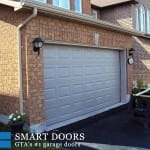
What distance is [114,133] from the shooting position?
25.3 feet

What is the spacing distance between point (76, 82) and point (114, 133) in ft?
8.01

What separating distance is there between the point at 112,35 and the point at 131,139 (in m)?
5.25

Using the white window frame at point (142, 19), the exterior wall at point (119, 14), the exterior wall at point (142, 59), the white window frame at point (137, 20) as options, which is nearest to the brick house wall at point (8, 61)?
the exterior wall at point (119, 14)

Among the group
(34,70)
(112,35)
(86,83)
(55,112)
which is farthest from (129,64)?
(34,70)

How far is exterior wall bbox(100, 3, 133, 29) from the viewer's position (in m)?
17.5

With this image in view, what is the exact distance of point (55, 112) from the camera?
845 cm

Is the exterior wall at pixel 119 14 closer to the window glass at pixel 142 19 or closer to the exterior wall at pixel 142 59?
the exterior wall at pixel 142 59

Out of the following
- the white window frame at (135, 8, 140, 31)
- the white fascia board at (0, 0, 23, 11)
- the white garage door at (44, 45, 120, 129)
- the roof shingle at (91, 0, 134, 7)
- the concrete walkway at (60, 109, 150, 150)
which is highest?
the roof shingle at (91, 0, 134, 7)

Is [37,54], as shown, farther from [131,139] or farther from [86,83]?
[131,139]

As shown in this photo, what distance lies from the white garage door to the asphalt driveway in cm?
64

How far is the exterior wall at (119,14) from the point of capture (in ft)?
57.5

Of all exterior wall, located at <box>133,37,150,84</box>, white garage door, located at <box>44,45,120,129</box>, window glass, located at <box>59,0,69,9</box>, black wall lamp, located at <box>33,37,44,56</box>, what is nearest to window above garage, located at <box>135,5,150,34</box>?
exterior wall, located at <box>133,37,150,84</box>

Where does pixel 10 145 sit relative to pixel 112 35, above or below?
below

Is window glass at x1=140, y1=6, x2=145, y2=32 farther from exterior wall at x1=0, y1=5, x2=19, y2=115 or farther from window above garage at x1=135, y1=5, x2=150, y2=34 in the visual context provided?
exterior wall at x1=0, y1=5, x2=19, y2=115
